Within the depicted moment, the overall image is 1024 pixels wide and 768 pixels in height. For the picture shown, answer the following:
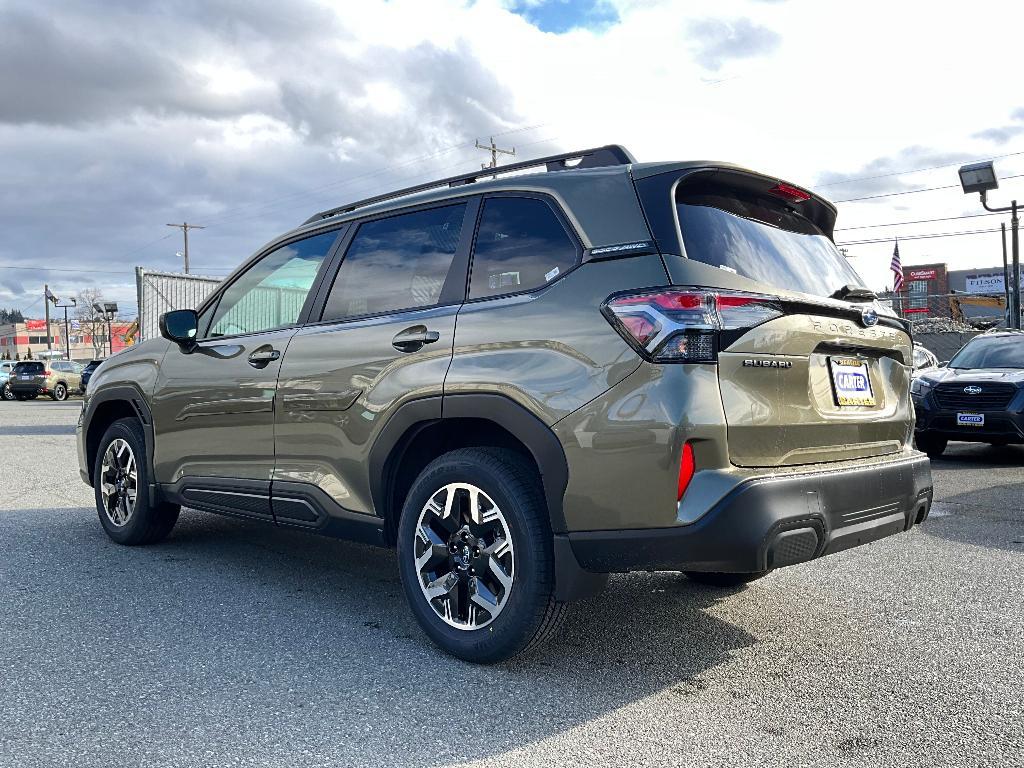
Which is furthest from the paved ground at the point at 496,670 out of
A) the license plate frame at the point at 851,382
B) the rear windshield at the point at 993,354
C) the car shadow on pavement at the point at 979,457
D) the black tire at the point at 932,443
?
the rear windshield at the point at 993,354

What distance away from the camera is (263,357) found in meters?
4.47

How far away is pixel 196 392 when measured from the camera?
194 inches

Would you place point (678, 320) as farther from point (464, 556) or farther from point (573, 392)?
point (464, 556)

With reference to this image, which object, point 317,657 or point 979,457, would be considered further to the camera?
point 979,457

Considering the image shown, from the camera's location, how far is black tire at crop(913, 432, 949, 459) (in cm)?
1043

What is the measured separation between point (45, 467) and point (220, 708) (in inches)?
318

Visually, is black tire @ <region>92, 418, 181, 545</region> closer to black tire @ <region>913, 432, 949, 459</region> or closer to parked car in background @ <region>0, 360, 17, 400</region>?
black tire @ <region>913, 432, 949, 459</region>

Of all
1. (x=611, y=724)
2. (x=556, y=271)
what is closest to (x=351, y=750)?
(x=611, y=724)

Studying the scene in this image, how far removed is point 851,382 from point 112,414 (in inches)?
182

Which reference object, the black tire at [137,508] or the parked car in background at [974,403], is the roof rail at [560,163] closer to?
the black tire at [137,508]

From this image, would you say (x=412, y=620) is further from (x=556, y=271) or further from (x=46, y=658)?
(x=556, y=271)

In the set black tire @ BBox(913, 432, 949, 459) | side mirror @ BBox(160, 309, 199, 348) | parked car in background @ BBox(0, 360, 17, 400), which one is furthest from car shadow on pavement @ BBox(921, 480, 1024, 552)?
parked car in background @ BBox(0, 360, 17, 400)

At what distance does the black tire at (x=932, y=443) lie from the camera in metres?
10.4

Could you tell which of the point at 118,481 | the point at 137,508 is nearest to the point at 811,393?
the point at 137,508
